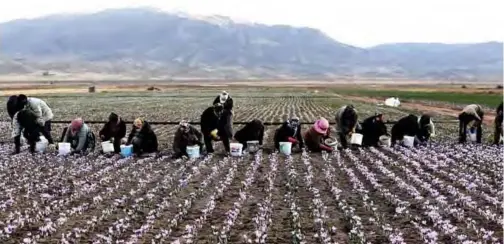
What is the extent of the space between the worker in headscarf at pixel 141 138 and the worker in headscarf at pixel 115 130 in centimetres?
32

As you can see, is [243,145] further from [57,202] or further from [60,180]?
[57,202]

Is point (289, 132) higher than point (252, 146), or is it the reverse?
point (289, 132)

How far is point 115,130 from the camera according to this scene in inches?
733

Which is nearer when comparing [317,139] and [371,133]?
[317,139]

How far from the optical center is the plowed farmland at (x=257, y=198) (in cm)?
977

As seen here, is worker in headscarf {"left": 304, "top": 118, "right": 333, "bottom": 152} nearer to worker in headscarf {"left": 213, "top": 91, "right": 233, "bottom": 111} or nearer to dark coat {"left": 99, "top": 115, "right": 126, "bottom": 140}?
worker in headscarf {"left": 213, "top": 91, "right": 233, "bottom": 111}

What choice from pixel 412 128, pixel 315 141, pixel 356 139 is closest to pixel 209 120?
pixel 315 141

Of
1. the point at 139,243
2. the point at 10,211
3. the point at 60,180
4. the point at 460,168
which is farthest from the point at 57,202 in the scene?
the point at 460,168

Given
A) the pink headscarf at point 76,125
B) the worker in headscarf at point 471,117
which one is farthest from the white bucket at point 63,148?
the worker in headscarf at point 471,117

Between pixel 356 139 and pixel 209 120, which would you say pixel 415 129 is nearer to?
pixel 356 139

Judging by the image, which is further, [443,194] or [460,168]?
[460,168]

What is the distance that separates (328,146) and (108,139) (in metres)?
6.10

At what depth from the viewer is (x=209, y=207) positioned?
1150 cm

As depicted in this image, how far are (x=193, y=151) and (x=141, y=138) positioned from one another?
163cm
